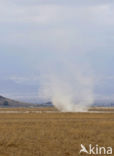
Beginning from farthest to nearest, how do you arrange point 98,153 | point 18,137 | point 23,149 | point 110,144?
1. point 18,137
2. point 110,144
3. point 23,149
4. point 98,153

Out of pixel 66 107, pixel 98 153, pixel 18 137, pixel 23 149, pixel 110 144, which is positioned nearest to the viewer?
pixel 98 153

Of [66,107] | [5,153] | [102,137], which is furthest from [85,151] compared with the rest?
[66,107]

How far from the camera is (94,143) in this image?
34156 mm

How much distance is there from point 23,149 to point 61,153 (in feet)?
10.3

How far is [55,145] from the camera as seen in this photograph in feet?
109

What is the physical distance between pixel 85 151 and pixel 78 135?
30.2ft

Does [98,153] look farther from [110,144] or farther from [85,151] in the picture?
[110,144]

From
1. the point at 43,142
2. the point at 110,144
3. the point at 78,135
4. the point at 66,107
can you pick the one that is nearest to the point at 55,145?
the point at 43,142

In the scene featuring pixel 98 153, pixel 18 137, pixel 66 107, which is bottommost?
pixel 98 153

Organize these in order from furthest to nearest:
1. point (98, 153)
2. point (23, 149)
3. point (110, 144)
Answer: point (110, 144)
point (23, 149)
point (98, 153)

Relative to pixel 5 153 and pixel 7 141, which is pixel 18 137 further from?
pixel 5 153

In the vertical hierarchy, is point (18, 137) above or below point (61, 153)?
above

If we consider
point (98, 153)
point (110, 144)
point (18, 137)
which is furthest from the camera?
point (18, 137)

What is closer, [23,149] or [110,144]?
[23,149]
